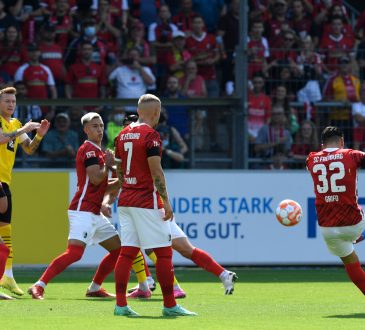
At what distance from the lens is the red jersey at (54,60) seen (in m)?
19.8

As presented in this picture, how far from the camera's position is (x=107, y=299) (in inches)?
498

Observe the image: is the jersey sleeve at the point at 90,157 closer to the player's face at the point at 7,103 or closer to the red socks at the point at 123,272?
the player's face at the point at 7,103

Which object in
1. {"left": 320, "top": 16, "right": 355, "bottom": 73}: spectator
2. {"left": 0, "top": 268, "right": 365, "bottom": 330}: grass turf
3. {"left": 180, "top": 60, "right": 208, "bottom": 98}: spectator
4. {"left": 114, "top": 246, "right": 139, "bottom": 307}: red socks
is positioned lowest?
{"left": 0, "top": 268, "right": 365, "bottom": 330}: grass turf

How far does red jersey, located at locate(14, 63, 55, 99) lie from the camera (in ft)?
63.5

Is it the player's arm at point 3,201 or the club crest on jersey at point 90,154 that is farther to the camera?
the player's arm at point 3,201

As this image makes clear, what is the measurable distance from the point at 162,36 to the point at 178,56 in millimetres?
1028

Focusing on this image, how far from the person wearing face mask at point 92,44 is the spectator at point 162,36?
100 cm

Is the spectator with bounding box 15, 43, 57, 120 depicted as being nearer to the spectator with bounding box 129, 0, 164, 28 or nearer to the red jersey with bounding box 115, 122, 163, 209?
the spectator with bounding box 129, 0, 164, 28

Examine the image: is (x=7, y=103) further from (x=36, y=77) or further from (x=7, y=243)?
(x=36, y=77)

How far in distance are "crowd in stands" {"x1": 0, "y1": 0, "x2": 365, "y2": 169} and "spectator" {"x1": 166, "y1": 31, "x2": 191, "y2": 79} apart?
24 mm

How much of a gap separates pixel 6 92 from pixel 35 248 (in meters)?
5.04

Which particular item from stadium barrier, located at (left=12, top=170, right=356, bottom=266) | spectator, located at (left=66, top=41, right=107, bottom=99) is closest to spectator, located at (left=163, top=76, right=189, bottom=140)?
stadium barrier, located at (left=12, top=170, right=356, bottom=266)

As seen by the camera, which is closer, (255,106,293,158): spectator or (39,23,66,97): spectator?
(255,106,293,158): spectator

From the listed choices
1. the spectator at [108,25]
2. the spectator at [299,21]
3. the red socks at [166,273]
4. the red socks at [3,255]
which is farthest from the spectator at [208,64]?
the red socks at [166,273]
